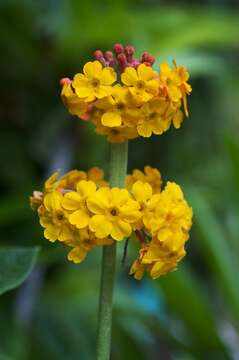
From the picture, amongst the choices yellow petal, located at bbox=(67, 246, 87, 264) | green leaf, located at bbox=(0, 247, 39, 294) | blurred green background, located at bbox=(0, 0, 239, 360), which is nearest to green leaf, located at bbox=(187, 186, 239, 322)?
blurred green background, located at bbox=(0, 0, 239, 360)

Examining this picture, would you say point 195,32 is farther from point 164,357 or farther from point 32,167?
point 164,357

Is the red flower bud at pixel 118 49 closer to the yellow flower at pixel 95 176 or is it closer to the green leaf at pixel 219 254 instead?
the yellow flower at pixel 95 176

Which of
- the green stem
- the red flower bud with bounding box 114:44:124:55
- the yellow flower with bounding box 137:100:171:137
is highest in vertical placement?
the red flower bud with bounding box 114:44:124:55

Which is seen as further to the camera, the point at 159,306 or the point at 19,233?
the point at 159,306

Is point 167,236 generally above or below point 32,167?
below

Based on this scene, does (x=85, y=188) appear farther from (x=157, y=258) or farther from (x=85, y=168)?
(x=85, y=168)

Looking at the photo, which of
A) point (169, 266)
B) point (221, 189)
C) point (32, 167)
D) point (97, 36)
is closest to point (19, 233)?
point (32, 167)

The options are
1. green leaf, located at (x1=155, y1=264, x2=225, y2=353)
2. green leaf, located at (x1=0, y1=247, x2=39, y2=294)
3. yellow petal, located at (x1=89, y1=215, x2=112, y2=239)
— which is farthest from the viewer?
green leaf, located at (x1=155, y1=264, x2=225, y2=353)

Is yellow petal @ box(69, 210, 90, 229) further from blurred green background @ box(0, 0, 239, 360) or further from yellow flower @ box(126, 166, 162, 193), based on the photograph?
blurred green background @ box(0, 0, 239, 360)
